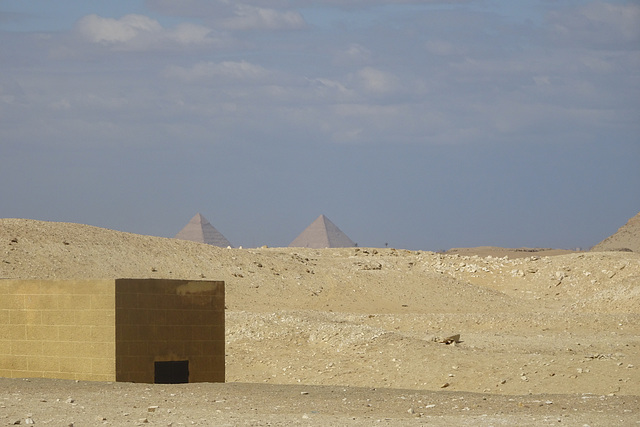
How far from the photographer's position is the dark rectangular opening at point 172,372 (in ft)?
49.0

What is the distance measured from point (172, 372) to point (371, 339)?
7205 millimetres

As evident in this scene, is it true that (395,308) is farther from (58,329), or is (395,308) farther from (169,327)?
(58,329)

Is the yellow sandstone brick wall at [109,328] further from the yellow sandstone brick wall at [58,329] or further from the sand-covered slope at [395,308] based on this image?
the sand-covered slope at [395,308]

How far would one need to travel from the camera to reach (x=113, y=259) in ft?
115

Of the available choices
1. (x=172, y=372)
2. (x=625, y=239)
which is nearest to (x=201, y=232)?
(x=625, y=239)

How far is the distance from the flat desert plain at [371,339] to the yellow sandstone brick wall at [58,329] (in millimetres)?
758

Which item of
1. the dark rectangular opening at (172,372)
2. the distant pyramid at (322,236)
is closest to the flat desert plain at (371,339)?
the dark rectangular opening at (172,372)

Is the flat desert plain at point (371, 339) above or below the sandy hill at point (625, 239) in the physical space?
below

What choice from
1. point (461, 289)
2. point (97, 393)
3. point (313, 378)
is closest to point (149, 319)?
point (97, 393)

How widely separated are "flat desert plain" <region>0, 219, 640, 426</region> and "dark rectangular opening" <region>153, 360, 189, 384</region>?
1.09m

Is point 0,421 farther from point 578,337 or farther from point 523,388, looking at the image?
point 578,337

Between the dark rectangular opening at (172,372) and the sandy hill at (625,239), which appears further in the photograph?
the sandy hill at (625,239)

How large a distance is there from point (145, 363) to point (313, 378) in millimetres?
5755

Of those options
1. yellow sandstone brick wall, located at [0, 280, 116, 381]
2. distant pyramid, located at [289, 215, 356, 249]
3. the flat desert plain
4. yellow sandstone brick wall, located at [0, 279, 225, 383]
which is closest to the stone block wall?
yellow sandstone brick wall, located at [0, 279, 225, 383]
